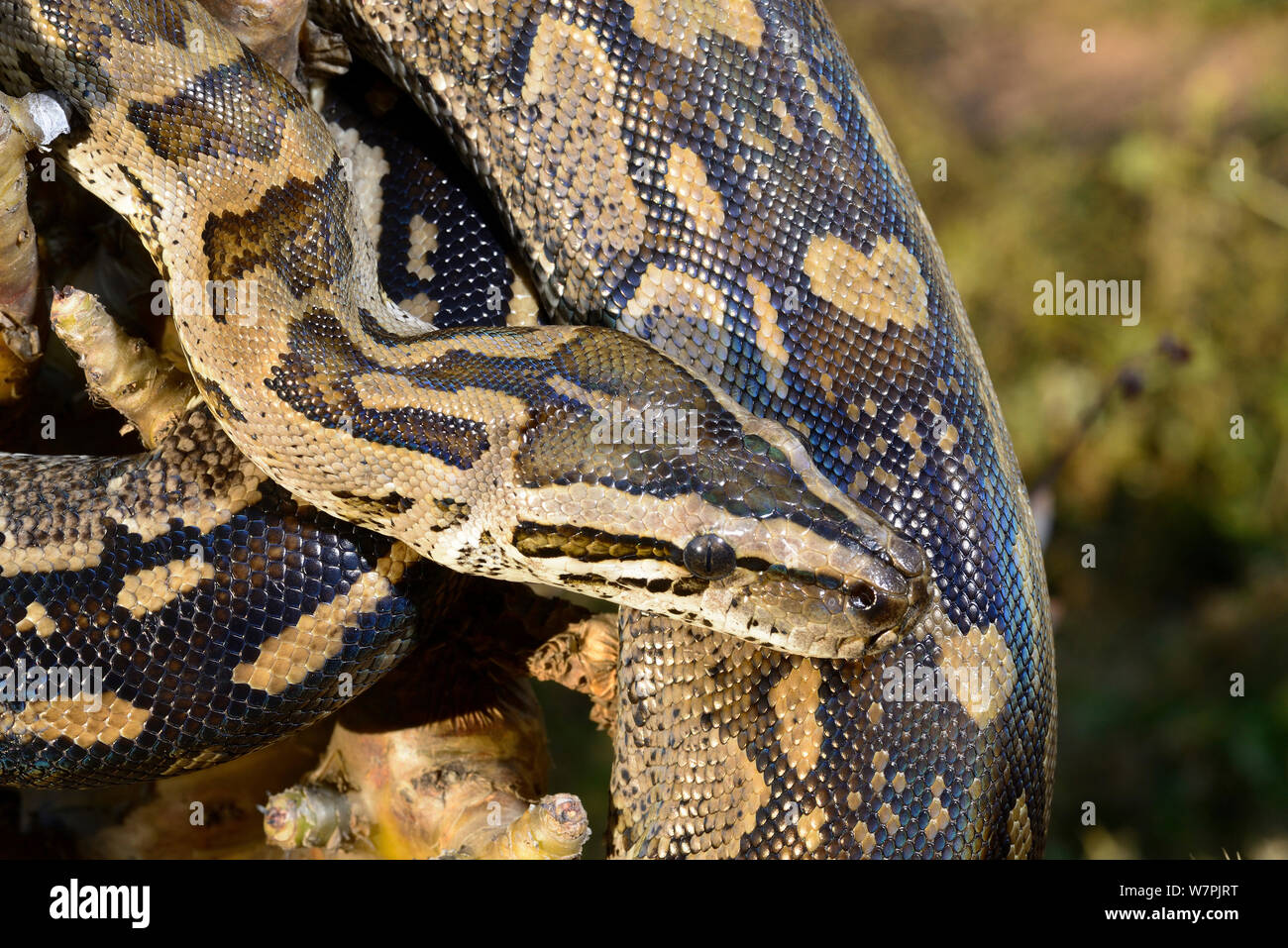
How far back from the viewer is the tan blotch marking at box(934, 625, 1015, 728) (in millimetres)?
2385

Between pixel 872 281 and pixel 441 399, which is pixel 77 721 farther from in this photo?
pixel 872 281

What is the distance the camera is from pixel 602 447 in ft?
7.13

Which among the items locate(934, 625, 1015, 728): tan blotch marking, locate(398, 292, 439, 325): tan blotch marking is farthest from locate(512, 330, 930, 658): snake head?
locate(398, 292, 439, 325): tan blotch marking

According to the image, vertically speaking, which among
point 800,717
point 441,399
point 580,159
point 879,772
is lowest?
point 879,772

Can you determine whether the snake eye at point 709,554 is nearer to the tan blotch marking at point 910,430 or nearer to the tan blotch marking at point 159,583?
the tan blotch marking at point 910,430

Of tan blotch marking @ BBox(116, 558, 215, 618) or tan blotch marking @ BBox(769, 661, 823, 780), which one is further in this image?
tan blotch marking @ BBox(769, 661, 823, 780)

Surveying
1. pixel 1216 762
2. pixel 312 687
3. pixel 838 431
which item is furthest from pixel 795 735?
pixel 1216 762

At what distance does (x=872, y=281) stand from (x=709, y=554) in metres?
0.88

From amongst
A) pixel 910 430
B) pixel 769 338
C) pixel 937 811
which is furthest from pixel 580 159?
pixel 937 811

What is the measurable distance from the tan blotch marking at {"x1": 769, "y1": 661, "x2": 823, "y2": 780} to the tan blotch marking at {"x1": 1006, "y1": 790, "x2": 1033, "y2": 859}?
1.43 feet

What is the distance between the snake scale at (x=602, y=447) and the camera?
7.18ft

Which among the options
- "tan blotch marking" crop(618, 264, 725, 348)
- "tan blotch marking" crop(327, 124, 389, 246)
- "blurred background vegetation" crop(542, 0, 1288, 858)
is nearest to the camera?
"tan blotch marking" crop(618, 264, 725, 348)

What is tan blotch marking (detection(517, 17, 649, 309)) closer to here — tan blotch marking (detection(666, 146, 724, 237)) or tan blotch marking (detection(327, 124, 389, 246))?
tan blotch marking (detection(666, 146, 724, 237))

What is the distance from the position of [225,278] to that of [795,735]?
1.55 m
